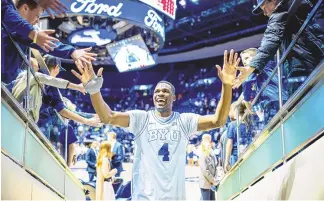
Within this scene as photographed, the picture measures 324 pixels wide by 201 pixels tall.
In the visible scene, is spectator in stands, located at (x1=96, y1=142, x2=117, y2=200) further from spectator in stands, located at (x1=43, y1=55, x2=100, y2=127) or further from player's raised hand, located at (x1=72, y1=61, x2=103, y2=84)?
player's raised hand, located at (x1=72, y1=61, x2=103, y2=84)

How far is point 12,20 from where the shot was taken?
2.81 m

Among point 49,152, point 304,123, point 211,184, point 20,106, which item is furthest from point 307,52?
point 211,184

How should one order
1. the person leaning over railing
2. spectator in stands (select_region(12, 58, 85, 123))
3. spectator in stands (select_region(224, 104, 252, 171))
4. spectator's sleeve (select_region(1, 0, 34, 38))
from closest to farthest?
the person leaning over railing, spectator's sleeve (select_region(1, 0, 34, 38)), spectator in stands (select_region(12, 58, 85, 123)), spectator in stands (select_region(224, 104, 252, 171))

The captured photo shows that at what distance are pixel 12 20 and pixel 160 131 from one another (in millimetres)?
1160

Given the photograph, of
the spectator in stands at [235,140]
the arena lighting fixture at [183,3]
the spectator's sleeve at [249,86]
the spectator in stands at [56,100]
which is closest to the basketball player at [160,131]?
the spectator in stands at [56,100]

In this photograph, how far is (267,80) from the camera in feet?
12.9

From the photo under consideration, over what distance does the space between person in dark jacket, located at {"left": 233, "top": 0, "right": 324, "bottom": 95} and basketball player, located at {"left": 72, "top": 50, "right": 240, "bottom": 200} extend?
0.67 feet

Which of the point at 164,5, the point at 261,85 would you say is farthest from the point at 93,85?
the point at 164,5

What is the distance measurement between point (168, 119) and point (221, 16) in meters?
16.2

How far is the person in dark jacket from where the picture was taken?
9.45ft

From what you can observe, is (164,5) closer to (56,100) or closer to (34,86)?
(56,100)

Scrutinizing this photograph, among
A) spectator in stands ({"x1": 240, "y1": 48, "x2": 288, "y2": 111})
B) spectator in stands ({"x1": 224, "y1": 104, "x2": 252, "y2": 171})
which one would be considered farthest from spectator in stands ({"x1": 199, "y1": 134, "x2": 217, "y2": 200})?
spectator in stands ({"x1": 240, "y1": 48, "x2": 288, "y2": 111})

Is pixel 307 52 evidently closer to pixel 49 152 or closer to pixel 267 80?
pixel 267 80

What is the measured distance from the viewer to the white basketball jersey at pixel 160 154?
Result: 3.14 metres
